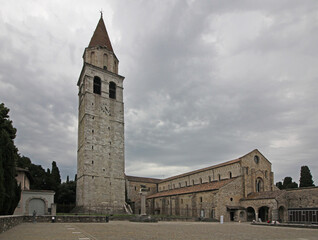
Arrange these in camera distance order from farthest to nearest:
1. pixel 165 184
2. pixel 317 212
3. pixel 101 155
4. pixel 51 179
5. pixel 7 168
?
pixel 165 184 < pixel 51 179 < pixel 101 155 < pixel 317 212 < pixel 7 168

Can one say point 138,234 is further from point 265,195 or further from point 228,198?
point 265,195

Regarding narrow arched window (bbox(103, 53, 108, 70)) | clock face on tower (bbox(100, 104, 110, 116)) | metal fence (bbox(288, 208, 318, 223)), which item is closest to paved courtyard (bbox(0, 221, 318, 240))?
metal fence (bbox(288, 208, 318, 223))

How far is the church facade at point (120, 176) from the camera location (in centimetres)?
3547

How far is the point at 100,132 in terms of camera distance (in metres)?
42.8

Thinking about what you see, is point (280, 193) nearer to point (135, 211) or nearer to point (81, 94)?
point (135, 211)

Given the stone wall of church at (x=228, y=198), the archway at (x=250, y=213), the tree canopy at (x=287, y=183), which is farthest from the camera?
the tree canopy at (x=287, y=183)

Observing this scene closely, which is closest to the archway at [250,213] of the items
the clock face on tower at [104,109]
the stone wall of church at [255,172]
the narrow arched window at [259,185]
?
the stone wall of church at [255,172]

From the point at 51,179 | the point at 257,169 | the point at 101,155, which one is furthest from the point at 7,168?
the point at 51,179

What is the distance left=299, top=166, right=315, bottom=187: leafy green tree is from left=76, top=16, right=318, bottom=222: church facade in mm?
13142

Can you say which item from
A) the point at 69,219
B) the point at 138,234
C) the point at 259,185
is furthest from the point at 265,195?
the point at 138,234

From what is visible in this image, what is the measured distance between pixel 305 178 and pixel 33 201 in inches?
1922

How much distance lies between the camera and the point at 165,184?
6022 cm

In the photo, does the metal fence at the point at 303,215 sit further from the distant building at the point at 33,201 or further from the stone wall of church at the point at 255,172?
the distant building at the point at 33,201

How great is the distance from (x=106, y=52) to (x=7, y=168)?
1250 inches
